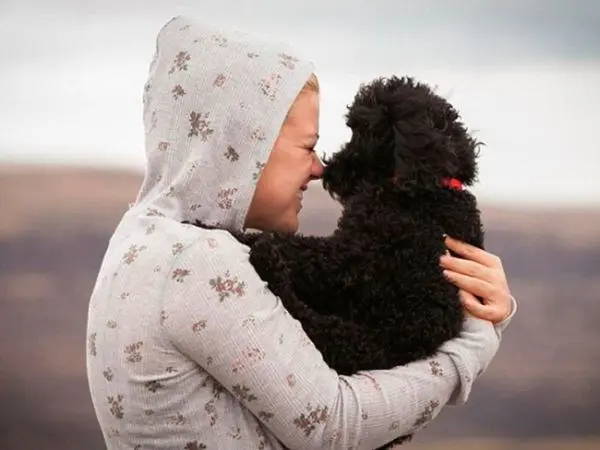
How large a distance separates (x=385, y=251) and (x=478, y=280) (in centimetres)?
14

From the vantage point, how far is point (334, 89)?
2.18 m

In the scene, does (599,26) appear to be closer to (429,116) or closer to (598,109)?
(598,109)

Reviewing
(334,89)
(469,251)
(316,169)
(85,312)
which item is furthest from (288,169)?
(85,312)

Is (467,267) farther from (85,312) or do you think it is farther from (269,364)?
(85,312)

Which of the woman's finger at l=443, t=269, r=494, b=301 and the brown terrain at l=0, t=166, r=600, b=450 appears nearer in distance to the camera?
the woman's finger at l=443, t=269, r=494, b=301

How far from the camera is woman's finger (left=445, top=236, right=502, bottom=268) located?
1166 mm

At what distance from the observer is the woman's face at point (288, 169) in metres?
1.16

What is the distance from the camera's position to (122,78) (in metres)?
2.21

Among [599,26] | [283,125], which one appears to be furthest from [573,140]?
[283,125]

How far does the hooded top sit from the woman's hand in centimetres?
2

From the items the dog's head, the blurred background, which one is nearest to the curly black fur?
the dog's head

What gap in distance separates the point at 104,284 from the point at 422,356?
388mm

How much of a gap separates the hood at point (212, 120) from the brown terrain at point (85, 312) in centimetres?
111

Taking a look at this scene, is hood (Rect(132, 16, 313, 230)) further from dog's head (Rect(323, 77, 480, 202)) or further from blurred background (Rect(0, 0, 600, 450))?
blurred background (Rect(0, 0, 600, 450))
